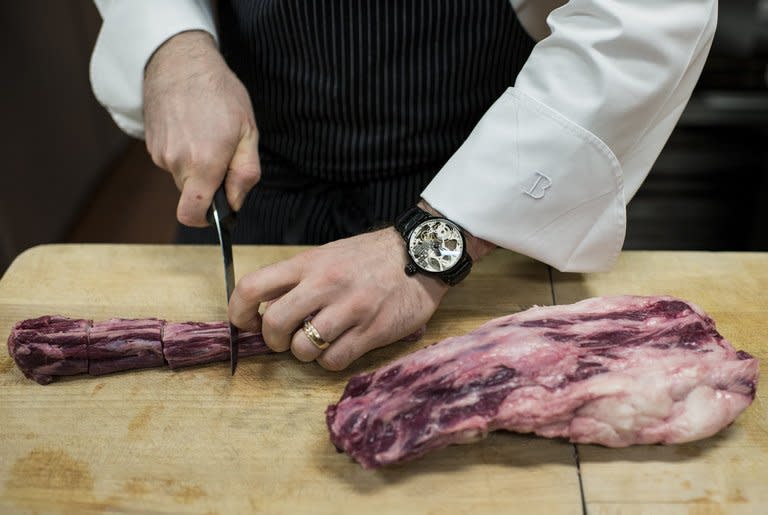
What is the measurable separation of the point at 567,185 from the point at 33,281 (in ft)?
3.63

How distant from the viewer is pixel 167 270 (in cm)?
170

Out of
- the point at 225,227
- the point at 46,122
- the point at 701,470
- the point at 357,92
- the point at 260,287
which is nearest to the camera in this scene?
the point at 701,470

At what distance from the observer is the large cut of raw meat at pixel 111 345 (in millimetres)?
1410

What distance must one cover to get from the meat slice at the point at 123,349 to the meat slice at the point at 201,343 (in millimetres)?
23

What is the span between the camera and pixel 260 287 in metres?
1.38

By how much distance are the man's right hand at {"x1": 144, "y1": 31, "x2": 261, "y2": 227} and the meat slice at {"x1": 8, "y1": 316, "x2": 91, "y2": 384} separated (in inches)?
11.8

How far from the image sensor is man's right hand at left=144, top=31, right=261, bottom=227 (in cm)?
150

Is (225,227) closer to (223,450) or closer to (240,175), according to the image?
(240,175)

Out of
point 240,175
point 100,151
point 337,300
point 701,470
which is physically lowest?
point 100,151

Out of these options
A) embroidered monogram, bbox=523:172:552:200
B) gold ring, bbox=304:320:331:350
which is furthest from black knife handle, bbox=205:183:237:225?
embroidered monogram, bbox=523:172:552:200

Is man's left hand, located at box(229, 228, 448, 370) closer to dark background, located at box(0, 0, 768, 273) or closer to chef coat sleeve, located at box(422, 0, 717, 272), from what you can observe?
chef coat sleeve, located at box(422, 0, 717, 272)

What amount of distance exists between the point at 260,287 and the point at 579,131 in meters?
0.62

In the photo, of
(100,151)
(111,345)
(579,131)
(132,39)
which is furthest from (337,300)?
(100,151)

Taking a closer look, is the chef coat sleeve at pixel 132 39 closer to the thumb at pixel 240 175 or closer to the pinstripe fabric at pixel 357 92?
the pinstripe fabric at pixel 357 92
